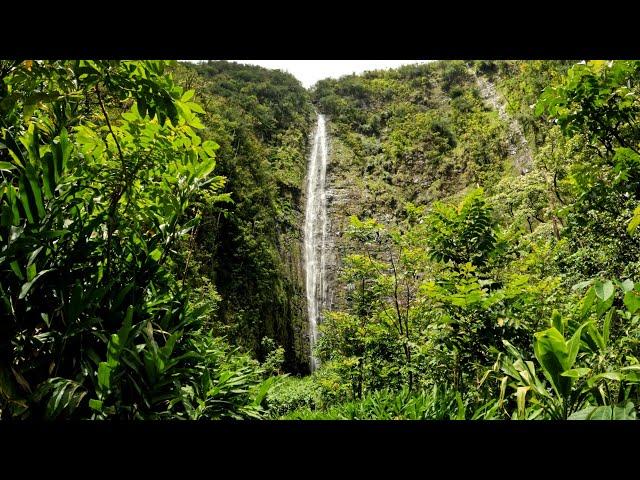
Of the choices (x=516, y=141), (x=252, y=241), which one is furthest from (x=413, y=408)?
(x=516, y=141)

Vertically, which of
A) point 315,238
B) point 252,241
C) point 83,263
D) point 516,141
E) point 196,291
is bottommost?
point 196,291

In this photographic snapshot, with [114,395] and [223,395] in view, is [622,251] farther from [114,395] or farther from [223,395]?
[114,395]

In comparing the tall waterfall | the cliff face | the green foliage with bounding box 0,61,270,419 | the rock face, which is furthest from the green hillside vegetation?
the rock face

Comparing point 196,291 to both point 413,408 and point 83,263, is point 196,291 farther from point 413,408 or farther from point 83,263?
point 413,408

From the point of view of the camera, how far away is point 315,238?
18.7m

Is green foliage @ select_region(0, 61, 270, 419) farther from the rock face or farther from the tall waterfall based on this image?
the rock face

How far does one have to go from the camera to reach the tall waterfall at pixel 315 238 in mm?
16344

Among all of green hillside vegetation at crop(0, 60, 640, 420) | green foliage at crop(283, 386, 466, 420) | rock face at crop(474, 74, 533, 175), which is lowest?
green foliage at crop(283, 386, 466, 420)

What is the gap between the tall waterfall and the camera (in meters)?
16.3

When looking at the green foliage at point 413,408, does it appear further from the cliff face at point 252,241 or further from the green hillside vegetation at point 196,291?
the cliff face at point 252,241

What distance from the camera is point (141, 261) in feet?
8.29
